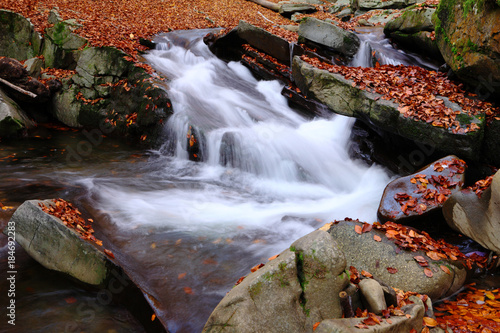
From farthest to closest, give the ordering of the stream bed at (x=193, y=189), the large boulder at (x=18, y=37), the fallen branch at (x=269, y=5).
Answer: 1. the fallen branch at (x=269, y=5)
2. the large boulder at (x=18, y=37)
3. the stream bed at (x=193, y=189)

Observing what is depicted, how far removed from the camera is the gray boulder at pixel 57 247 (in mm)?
4258

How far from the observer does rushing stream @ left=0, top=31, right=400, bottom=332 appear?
4.61m

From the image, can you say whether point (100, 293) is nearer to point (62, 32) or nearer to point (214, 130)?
point (214, 130)

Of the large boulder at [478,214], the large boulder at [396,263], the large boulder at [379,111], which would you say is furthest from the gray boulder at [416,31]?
the large boulder at [396,263]

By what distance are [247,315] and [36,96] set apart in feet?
34.5

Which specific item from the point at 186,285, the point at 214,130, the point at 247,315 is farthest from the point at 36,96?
the point at 247,315

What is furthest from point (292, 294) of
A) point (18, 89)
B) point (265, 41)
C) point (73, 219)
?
point (18, 89)

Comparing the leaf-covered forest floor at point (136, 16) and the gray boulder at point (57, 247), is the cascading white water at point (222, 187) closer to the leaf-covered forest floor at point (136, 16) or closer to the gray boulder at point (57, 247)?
the gray boulder at point (57, 247)

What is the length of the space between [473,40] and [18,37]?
14.6 metres

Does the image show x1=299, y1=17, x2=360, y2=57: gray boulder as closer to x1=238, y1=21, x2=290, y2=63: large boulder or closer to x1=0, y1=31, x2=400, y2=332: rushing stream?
x1=238, y1=21, x2=290, y2=63: large boulder

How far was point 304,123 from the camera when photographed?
9.94 metres

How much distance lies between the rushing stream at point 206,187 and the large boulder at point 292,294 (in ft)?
3.47

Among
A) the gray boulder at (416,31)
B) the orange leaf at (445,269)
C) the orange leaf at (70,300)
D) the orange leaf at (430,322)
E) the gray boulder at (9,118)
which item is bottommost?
the orange leaf at (70,300)

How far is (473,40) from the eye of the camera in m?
6.82
